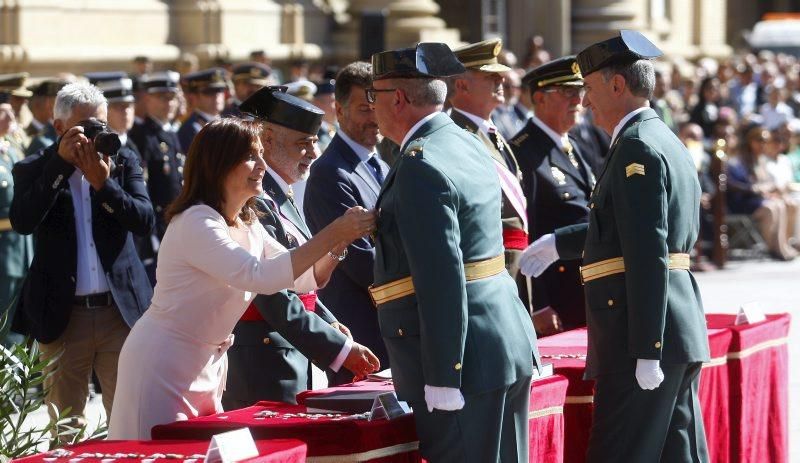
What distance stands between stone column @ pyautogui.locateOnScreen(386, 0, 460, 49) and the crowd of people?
11895mm

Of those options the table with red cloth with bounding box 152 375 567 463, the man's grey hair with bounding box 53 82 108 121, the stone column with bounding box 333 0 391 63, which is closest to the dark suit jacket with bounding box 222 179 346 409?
the table with red cloth with bounding box 152 375 567 463

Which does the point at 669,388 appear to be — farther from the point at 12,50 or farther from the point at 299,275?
the point at 12,50

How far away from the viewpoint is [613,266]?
5.29 metres

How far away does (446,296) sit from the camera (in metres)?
4.48

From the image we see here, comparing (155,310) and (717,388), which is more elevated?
(155,310)

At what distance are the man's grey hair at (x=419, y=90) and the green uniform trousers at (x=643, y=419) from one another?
115 cm

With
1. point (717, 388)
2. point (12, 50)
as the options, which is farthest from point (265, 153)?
point (12, 50)

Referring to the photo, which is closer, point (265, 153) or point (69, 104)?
point (265, 153)

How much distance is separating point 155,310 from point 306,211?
5.57ft

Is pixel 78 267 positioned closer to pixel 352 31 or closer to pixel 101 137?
pixel 101 137

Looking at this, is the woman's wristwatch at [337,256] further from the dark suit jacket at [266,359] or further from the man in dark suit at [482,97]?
the man in dark suit at [482,97]

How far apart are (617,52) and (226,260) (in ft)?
5.18

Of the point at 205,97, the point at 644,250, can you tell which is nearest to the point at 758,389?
the point at 644,250

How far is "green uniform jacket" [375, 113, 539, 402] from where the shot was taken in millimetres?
4480
